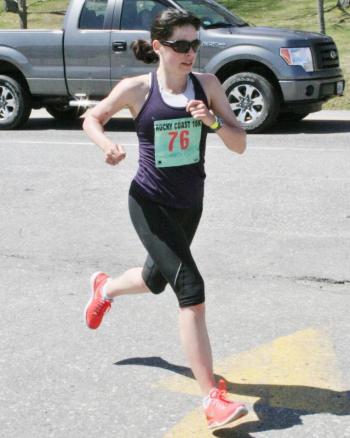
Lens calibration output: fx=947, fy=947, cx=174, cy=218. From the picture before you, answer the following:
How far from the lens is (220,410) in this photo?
12.2 feet

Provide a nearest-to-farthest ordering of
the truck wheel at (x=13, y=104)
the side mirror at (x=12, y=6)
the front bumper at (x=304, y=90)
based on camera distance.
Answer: the front bumper at (x=304, y=90) < the truck wheel at (x=13, y=104) < the side mirror at (x=12, y=6)

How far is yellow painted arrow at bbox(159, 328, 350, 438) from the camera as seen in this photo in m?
3.96

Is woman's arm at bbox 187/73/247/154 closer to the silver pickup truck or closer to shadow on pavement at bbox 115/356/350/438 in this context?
shadow on pavement at bbox 115/356/350/438

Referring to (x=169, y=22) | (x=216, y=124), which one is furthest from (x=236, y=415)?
(x=169, y=22)

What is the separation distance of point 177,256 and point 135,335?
116 cm

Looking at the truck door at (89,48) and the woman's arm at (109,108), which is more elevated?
the woman's arm at (109,108)

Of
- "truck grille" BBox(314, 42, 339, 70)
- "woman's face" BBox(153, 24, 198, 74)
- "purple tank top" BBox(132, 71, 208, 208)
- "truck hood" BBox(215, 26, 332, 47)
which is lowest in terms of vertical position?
"truck grille" BBox(314, 42, 339, 70)

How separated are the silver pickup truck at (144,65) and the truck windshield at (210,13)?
0.01 m

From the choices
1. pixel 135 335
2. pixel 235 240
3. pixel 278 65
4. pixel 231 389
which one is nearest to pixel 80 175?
pixel 235 240

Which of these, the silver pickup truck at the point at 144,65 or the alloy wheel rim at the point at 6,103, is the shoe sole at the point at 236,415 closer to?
the silver pickup truck at the point at 144,65

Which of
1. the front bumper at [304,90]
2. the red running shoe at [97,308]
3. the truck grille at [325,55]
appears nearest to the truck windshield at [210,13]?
the truck grille at [325,55]

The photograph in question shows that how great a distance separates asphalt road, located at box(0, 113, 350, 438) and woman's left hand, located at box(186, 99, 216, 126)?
1.24 meters

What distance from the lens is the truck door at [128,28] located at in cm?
1278

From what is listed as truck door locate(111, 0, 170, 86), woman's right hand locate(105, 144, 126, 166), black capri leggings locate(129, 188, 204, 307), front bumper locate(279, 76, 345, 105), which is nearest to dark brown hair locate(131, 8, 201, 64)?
woman's right hand locate(105, 144, 126, 166)
